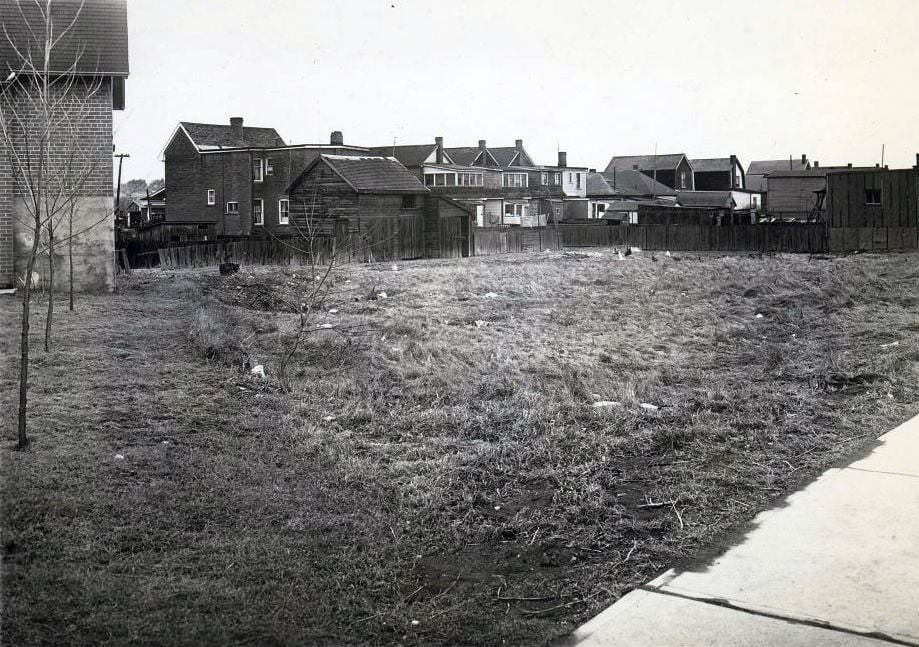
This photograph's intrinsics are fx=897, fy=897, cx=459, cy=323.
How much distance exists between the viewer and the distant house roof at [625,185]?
80.1 metres

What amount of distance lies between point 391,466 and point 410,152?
62411mm

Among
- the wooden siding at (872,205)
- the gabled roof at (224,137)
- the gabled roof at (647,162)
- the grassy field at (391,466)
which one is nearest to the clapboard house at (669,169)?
the gabled roof at (647,162)

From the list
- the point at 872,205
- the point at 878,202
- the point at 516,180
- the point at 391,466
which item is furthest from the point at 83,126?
the point at 516,180

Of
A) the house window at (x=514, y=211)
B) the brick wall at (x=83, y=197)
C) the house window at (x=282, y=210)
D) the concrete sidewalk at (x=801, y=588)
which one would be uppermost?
the house window at (x=514, y=211)

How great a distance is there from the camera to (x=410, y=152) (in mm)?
68812

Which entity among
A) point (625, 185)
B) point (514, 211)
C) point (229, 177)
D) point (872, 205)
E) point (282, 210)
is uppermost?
point (625, 185)

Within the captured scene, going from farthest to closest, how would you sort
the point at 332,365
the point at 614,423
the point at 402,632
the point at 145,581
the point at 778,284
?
1. the point at 778,284
2. the point at 332,365
3. the point at 614,423
4. the point at 145,581
5. the point at 402,632

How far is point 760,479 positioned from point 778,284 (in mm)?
20743

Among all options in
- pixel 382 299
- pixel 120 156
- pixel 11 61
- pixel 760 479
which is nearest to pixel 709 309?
pixel 382 299

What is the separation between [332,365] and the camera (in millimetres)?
13500

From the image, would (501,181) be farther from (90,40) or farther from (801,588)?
(801,588)

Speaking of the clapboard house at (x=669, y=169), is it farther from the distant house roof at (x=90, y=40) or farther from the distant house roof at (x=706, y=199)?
the distant house roof at (x=90, y=40)

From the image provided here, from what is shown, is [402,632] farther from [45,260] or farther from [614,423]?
[45,260]

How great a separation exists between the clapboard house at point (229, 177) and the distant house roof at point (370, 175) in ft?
36.0
